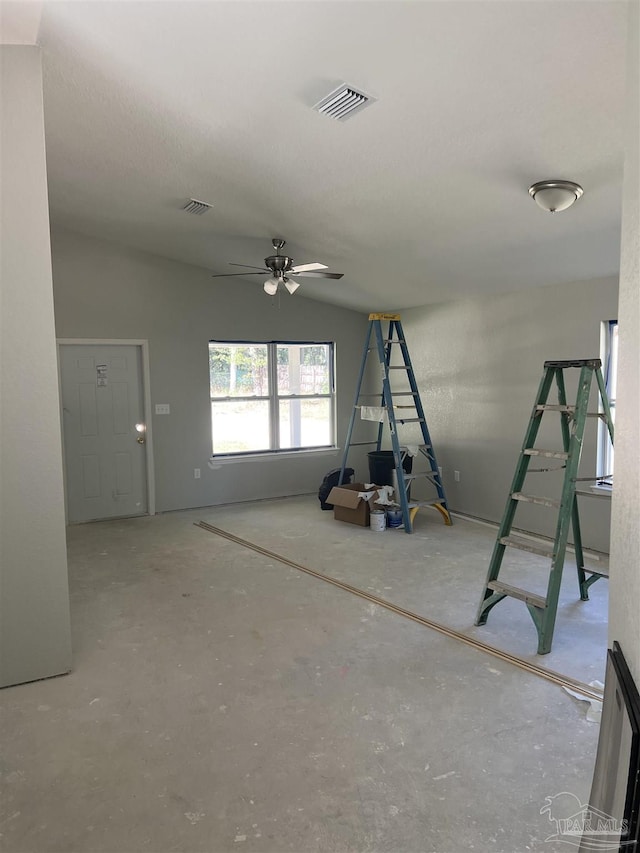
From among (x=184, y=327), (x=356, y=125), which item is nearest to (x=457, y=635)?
(x=356, y=125)

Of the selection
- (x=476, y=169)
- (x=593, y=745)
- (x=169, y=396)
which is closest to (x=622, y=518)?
(x=593, y=745)

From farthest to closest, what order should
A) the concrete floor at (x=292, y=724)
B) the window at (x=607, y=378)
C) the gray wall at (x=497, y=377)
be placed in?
the gray wall at (x=497, y=377)
the window at (x=607, y=378)
the concrete floor at (x=292, y=724)

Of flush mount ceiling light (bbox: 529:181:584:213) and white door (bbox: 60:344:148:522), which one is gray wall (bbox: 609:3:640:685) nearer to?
flush mount ceiling light (bbox: 529:181:584:213)

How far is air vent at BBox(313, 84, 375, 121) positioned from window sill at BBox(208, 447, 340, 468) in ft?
14.6

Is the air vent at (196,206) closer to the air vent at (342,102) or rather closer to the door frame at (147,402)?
the air vent at (342,102)

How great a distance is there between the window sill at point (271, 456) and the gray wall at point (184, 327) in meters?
0.03

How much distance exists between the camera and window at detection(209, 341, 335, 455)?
6.77m

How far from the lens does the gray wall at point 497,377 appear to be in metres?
4.84

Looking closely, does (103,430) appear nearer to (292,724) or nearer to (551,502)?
(292,724)

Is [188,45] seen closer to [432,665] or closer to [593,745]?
[432,665]

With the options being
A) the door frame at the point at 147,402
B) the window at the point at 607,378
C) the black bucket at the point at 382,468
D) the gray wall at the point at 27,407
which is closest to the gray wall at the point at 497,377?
the window at the point at 607,378

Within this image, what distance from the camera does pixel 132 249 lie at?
6070 millimetres

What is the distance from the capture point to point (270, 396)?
703 centimetres

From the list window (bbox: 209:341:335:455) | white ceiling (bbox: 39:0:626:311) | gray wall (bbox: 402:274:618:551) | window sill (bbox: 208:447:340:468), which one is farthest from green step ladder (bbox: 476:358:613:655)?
window (bbox: 209:341:335:455)
